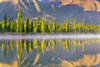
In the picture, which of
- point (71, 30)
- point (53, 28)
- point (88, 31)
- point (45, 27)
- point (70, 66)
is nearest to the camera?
point (70, 66)

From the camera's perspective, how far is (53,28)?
15038cm

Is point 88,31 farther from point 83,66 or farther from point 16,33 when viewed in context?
point 83,66

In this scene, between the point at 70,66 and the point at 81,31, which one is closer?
the point at 70,66

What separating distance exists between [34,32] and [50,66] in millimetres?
97652

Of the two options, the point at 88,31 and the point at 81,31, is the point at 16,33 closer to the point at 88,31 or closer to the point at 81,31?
the point at 81,31

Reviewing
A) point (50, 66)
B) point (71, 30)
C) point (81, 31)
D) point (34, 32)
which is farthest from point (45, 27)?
point (50, 66)

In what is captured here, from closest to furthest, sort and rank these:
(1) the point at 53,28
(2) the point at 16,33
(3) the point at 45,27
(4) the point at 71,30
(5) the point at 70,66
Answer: (5) the point at 70,66 → (2) the point at 16,33 → (3) the point at 45,27 → (1) the point at 53,28 → (4) the point at 71,30

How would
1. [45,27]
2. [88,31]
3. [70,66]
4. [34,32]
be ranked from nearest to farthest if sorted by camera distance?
[70,66]
[34,32]
[45,27]
[88,31]

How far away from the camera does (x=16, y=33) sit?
3930 inches

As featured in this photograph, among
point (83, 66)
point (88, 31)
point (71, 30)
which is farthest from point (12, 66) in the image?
point (88, 31)

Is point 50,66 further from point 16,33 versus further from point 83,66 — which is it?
point 16,33

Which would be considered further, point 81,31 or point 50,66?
point 81,31

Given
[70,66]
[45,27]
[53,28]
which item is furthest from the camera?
[53,28]

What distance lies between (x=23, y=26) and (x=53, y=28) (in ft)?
169
